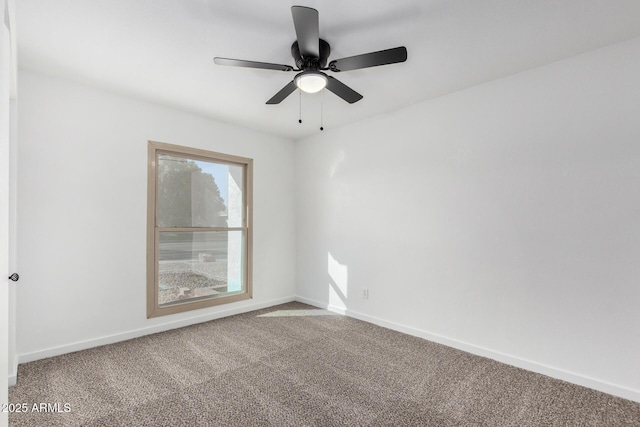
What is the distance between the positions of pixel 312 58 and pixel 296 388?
2.36 m

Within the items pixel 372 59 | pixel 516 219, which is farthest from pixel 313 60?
pixel 516 219

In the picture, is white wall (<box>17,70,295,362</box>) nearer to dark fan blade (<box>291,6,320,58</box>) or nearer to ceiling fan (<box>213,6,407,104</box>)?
ceiling fan (<box>213,6,407,104</box>)

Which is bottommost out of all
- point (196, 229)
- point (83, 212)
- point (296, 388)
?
point (296, 388)

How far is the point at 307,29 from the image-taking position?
5.96ft

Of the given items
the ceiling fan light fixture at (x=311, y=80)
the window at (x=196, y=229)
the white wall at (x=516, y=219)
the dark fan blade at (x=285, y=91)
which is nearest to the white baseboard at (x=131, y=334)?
the window at (x=196, y=229)

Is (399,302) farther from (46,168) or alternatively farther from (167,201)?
(46,168)

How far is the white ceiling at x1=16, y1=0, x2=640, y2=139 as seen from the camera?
1.94 metres

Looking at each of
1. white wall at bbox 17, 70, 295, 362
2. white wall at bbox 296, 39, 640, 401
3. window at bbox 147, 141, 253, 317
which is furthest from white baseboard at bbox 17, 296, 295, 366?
white wall at bbox 296, 39, 640, 401

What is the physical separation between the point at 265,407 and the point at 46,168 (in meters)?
2.76

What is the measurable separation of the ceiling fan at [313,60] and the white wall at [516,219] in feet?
4.43

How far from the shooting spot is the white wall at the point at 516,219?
89.8 inches

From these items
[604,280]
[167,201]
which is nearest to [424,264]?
[604,280]

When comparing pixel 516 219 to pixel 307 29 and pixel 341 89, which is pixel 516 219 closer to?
pixel 341 89

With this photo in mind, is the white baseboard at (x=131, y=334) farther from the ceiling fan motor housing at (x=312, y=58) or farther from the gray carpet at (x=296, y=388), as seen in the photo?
the ceiling fan motor housing at (x=312, y=58)
